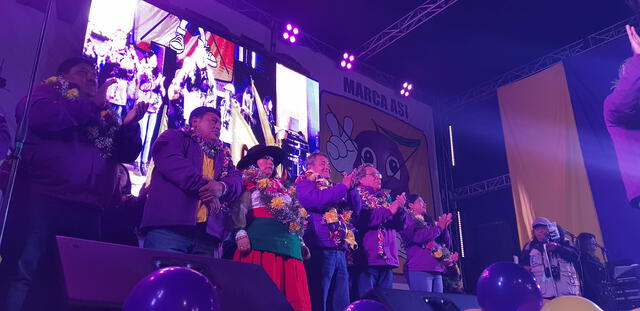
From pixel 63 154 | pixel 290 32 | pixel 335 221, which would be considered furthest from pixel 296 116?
pixel 63 154

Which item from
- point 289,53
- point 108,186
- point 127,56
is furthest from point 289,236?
point 289,53

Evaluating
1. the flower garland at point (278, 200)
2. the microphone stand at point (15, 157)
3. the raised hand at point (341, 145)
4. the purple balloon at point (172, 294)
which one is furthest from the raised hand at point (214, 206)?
the raised hand at point (341, 145)

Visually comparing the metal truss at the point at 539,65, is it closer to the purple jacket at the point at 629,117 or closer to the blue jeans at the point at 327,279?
the purple jacket at the point at 629,117

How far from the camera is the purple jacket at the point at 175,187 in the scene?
2729mm

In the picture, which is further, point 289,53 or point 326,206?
point 289,53

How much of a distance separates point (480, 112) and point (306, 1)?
14.1 ft

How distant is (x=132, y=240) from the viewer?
336cm

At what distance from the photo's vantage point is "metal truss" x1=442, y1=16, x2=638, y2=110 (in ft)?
24.5

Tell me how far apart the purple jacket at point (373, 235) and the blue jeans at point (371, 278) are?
0.08 metres

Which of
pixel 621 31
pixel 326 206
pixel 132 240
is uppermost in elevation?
pixel 621 31

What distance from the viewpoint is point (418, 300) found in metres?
2.82

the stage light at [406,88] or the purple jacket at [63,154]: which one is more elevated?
the stage light at [406,88]

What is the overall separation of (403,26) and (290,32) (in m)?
1.77

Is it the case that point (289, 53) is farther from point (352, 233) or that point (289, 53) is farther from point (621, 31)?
point (621, 31)
